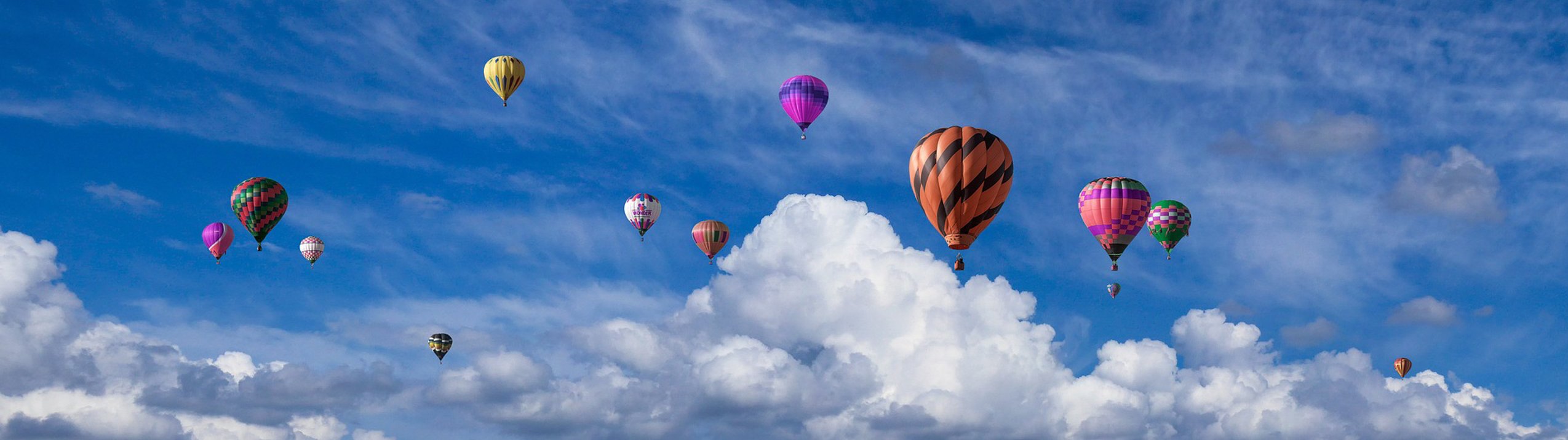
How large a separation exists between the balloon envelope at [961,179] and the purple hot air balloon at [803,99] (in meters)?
24.0

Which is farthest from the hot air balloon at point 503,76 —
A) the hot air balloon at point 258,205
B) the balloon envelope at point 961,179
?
the balloon envelope at point 961,179

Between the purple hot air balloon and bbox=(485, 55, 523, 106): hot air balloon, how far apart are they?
20.8 meters

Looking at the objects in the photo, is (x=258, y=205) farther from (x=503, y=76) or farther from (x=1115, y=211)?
(x=1115, y=211)

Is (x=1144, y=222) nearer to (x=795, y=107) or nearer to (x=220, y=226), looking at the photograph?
(x=795, y=107)

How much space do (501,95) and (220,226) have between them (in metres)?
35.2

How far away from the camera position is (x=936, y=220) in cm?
10175

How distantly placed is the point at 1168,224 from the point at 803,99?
29.8 meters

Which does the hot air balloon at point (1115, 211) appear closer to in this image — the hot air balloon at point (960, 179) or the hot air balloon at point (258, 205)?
the hot air balloon at point (960, 179)

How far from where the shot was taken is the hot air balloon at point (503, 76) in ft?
433

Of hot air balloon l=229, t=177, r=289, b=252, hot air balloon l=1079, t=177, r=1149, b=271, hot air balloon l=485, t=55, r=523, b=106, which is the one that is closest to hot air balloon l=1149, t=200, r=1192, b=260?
hot air balloon l=1079, t=177, r=1149, b=271

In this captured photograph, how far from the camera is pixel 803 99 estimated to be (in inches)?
4931

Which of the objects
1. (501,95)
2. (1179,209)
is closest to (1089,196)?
(1179,209)

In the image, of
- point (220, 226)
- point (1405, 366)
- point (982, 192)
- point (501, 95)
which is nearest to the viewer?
point (982, 192)

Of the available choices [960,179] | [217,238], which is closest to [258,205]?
[217,238]
